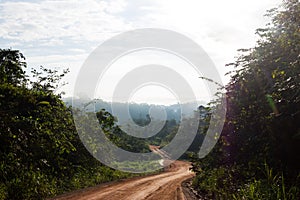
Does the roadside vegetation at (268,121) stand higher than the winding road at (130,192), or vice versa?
the roadside vegetation at (268,121)

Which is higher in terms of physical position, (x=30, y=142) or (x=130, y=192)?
(x=30, y=142)

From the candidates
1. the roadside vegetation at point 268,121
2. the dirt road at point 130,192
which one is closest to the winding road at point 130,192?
the dirt road at point 130,192

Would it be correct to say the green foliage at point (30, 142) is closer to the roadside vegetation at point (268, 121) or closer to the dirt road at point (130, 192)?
the dirt road at point (130, 192)

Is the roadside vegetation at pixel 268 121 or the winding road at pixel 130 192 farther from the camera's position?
the winding road at pixel 130 192

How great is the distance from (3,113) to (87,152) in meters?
12.9

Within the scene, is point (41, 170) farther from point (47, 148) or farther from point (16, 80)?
point (16, 80)

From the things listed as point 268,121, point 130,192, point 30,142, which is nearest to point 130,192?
point 130,192

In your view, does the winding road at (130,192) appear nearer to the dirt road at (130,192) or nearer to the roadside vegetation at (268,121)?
the dirt road at (130,192)

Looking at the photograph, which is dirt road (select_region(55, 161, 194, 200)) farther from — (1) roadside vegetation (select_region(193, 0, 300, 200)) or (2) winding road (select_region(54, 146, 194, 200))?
(1) roadside vegetation (select_region(193, 0, 300, 200))

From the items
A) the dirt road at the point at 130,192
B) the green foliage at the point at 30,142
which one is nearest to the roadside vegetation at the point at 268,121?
the dirt road at the point at 130,192

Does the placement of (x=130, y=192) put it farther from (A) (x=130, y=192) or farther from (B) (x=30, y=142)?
(B) (x=30, y=142)

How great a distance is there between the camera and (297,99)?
7.79 m

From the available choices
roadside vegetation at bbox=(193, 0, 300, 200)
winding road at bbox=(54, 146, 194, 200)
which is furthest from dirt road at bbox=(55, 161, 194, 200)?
roadside vegetation at bbox=(193, 0, 300, 200)

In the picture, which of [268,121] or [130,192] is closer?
[268,121]
